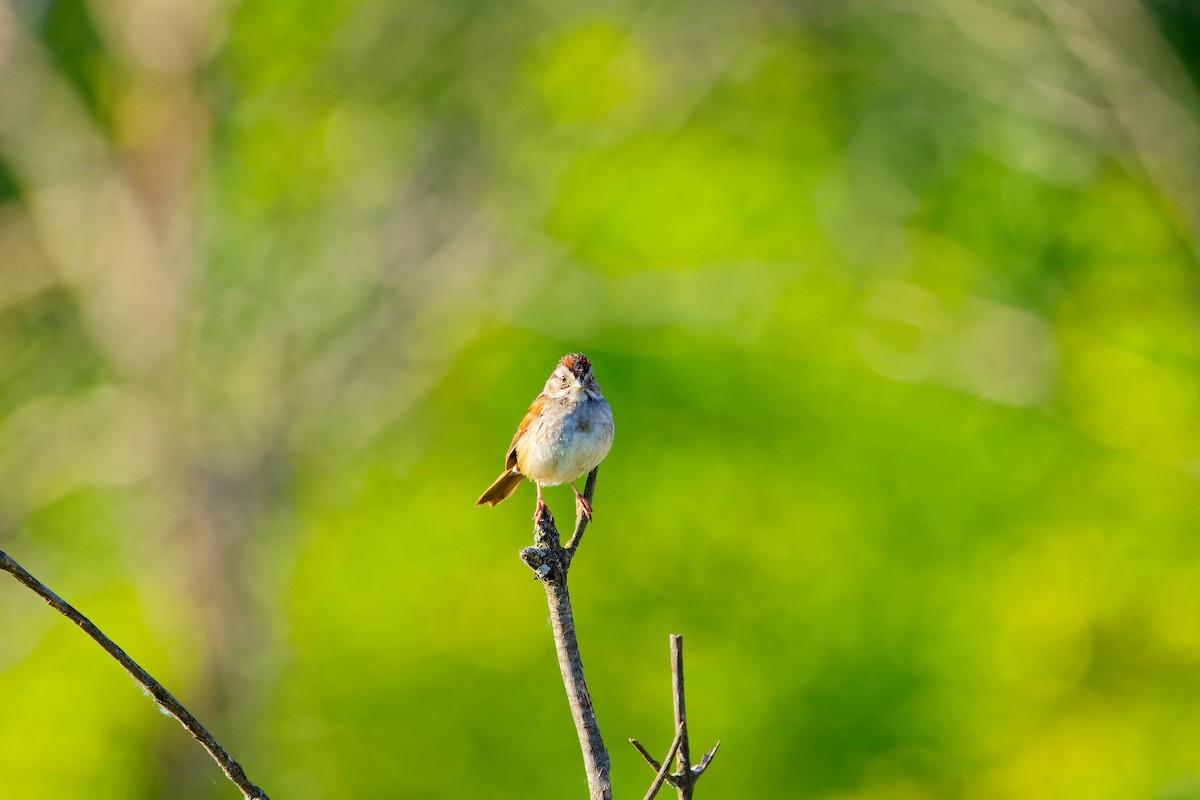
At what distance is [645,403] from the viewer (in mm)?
9711

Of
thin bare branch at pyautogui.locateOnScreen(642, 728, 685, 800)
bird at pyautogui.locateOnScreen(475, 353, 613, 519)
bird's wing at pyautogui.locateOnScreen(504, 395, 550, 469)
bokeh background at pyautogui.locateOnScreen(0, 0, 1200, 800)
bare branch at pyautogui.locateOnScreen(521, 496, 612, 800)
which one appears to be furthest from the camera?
bokeh background at pyautogui.locateOnScreen(0, 0, 1200, 800)

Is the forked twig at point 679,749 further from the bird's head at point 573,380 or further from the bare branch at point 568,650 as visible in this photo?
the bird's head at point 573,380

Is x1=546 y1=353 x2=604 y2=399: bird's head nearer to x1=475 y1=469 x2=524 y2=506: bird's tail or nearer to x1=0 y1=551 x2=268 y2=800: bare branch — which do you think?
x1=475 y1=469 x2=524 y2=506: bird's tail

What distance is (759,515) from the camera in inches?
360

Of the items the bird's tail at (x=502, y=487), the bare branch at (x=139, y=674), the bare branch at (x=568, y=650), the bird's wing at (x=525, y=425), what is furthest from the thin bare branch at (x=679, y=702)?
the bird's tail at (x=502, y=487)

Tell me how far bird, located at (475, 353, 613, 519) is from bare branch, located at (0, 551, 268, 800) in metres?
1.89

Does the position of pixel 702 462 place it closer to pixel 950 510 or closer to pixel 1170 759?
pixel 950 510

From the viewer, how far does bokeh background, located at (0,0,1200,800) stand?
873 centimetres

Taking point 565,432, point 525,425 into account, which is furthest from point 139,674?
point 525,425

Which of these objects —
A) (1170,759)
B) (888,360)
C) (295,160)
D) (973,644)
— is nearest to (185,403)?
(295,160)

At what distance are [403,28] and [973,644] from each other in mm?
8716

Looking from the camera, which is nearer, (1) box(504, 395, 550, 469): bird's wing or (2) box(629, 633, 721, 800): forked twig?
(2) box(629, 633, 721, 800): forked twig

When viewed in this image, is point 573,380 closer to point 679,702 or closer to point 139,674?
point 679,702

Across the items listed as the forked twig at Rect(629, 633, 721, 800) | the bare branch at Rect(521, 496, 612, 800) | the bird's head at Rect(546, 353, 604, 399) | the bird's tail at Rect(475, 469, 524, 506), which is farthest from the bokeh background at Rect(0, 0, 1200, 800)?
the forked twig at Rect(629, 633, 721, 800)
